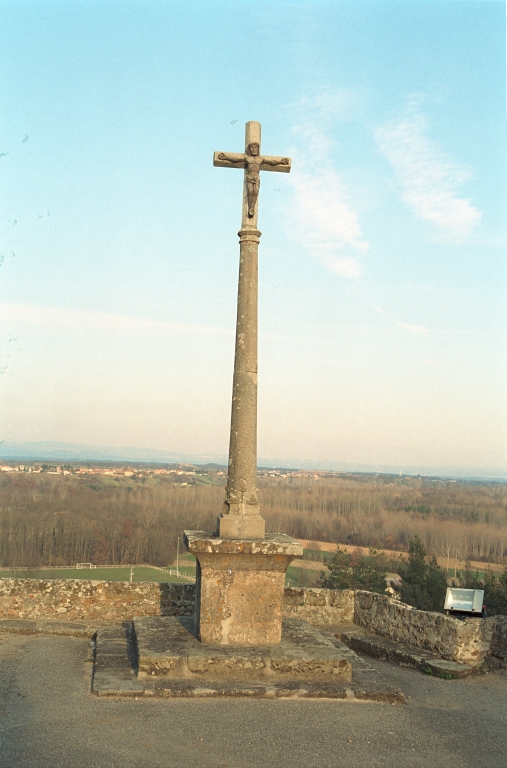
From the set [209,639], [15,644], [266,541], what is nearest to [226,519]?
[266,541]

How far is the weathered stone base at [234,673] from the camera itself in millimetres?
6133

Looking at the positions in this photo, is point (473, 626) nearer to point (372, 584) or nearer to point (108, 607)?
point (108, 607)

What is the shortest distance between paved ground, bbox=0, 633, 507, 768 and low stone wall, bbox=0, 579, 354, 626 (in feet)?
8.78

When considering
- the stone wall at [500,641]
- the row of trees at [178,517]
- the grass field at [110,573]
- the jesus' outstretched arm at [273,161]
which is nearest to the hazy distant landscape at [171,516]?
the row of trees at [178,517]

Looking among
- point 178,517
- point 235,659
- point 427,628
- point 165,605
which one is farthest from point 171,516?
point 235,659

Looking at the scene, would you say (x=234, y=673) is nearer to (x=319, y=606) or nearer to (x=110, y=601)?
(x=110, y=601)

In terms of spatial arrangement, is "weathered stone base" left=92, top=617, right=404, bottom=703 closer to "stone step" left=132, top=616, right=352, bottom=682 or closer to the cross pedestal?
"stone step" left=132, top=616, right=352, bottom=682

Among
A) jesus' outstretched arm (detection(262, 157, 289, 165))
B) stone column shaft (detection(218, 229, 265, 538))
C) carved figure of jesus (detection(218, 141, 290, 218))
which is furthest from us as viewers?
jesus' outstretched arm (detection(262, 157, 289, 165))

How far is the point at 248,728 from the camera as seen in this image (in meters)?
5.38

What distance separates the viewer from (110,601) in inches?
381

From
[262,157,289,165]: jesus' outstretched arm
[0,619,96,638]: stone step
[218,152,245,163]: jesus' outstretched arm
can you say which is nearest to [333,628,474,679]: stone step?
[0,619,96,638]: stone step

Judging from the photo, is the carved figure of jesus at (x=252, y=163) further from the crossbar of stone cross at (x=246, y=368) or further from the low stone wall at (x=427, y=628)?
the low stone wall at (x=427, y=628)

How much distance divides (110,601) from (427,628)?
469 cm

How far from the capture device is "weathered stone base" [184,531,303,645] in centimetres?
690
